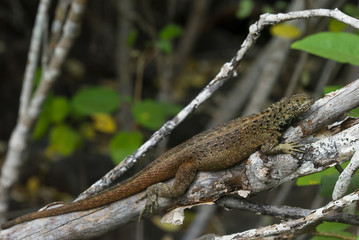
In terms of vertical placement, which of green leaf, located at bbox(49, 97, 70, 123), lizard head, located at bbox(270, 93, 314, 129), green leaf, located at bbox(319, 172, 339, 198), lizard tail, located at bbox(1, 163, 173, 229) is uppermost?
green leaf, located at bbox(49, 97, 70, 123)

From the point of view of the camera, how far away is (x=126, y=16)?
23.3 ft

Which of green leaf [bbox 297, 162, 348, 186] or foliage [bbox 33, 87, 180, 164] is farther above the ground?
foliage [bbox 33, 87, 180, 164]

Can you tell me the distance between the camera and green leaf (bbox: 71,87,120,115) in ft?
18.0

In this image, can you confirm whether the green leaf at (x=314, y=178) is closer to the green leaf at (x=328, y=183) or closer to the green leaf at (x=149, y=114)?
the green leaf at (x=328, y=183)

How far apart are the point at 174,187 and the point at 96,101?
265 cm

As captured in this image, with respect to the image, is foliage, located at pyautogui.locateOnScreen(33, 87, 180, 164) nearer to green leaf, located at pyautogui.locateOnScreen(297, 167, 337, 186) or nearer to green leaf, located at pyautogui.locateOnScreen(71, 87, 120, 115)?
green leaf, located at pyautogui.locateOnScreen(71, 87, 120, 115)

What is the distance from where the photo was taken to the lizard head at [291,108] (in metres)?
3.29

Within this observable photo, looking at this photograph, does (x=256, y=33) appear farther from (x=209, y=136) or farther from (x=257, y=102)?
(x=257, y=102)

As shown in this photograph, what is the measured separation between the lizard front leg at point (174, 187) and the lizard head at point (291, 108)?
0.81 meters

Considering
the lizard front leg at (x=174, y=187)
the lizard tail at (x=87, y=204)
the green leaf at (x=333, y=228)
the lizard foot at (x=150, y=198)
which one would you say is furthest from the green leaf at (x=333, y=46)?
the lizard tail at (x=87, y=204)

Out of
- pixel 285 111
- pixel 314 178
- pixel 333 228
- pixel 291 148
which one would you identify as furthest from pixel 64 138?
pixel 333 228

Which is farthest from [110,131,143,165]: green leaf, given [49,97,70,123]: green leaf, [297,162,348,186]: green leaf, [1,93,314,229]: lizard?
[297,162,348,186]: green leaf

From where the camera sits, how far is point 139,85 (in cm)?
650

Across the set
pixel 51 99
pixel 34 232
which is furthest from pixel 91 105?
pixel 34 232
